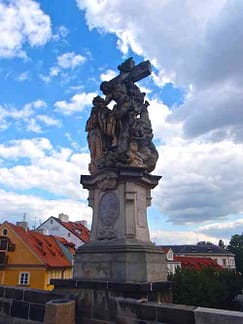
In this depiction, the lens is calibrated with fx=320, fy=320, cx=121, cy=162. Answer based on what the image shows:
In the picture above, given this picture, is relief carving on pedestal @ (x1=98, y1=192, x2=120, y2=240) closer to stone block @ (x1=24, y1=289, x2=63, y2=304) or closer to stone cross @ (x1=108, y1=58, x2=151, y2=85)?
stone block @ (x1=24, y1=289, x2=63, y2=304)

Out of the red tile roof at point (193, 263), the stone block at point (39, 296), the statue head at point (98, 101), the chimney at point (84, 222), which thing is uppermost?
the chimney at point (84, 222)

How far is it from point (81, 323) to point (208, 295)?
18175 mm

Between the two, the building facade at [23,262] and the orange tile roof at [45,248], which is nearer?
the building facade at [23,262]

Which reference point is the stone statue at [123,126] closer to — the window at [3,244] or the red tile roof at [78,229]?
the window at [3,244]

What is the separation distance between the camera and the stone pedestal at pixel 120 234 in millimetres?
4699

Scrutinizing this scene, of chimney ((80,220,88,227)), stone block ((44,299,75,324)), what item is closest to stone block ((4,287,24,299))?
stone block ((44,299,75,324))

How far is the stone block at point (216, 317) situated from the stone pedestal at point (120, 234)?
4.45 ft

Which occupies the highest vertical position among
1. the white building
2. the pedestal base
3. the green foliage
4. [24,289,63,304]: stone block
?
the white building

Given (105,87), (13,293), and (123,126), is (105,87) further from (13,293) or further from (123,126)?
(13,293)

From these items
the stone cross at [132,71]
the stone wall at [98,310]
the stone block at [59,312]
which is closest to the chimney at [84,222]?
the stone wall at [98,310]

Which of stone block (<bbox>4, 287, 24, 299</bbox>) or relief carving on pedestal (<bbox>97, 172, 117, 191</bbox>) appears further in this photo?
relief carving on pedestal (<bbox>97, 172, 117, 191</bbox>)

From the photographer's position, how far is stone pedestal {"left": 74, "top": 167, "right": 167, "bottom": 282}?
4.70 metres

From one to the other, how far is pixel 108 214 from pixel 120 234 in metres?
0.41

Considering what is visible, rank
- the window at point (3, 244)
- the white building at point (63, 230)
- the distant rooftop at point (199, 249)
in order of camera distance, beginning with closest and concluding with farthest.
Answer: the window at point (3, 244)
the white building at point (63, 230)
the distant rooftop at point (199, 249)
